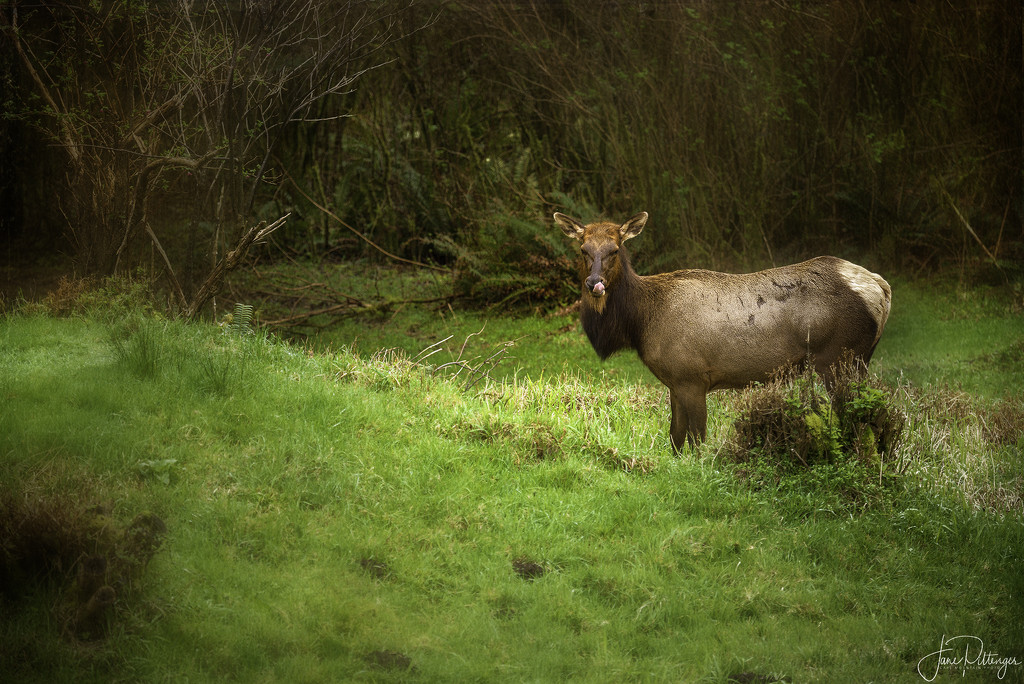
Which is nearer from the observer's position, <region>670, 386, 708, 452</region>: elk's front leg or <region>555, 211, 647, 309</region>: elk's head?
<region>670, 386, 708, 452</region>: elk's front leg

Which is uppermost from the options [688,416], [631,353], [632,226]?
[632,226]

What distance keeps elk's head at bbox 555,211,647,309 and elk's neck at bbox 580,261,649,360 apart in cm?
7

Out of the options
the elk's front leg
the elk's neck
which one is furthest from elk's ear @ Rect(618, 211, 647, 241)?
the elk's front leg

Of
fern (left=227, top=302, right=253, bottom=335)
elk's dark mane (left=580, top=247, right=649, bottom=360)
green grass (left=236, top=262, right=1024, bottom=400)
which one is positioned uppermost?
elk's dark mane (left=580, top=247, right=649, bottom=360)

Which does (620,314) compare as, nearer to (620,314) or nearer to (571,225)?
(620,314)

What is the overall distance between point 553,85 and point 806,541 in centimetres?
1030

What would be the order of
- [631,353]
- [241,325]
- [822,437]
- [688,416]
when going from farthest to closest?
[631,353], [241,325], [688,416], [822,437]

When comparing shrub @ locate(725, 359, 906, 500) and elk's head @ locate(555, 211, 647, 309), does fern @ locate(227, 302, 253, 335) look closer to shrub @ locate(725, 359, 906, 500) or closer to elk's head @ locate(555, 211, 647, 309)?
elk's head @ locate(555, 211, 647, 309)

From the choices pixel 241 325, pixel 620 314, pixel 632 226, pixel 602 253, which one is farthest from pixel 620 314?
pixel 241 325

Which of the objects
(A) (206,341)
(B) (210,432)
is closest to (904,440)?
(B) (210,432)

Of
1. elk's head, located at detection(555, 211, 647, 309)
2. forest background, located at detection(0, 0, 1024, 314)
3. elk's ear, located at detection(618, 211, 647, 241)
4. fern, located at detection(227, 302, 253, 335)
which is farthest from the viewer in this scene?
forest background, located at detection(0, 0, 1024, 314)

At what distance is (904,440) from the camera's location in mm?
7254

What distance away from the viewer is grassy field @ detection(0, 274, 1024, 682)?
4.58 m

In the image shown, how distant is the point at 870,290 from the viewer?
7691 mm
